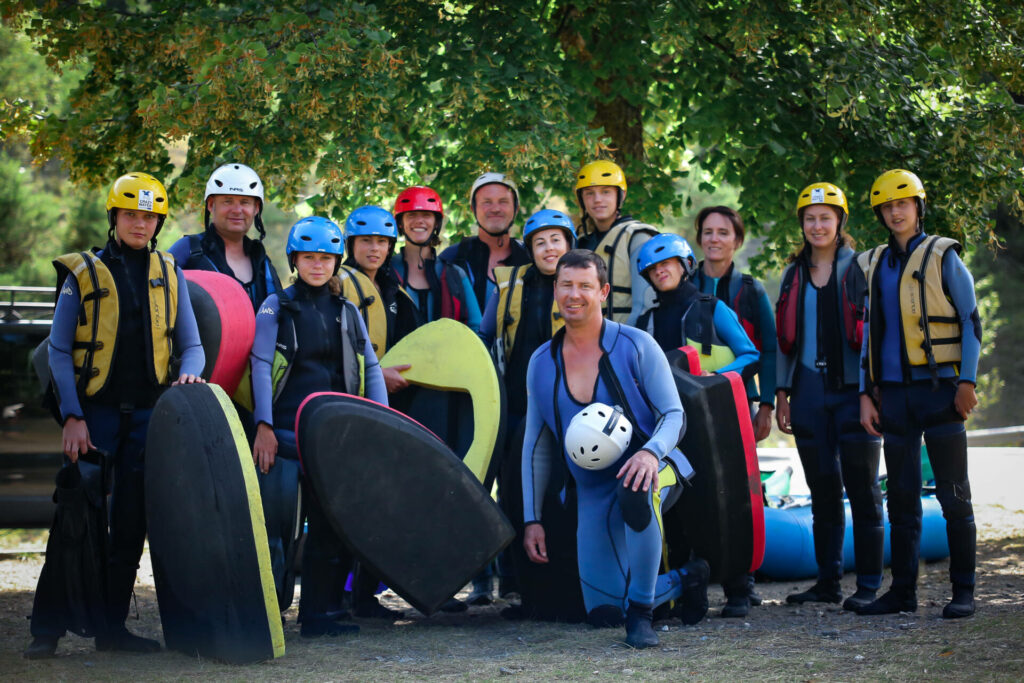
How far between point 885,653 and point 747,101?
493 cm

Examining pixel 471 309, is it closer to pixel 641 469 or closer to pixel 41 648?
pixel 641 469

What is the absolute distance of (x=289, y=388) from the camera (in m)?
4.90

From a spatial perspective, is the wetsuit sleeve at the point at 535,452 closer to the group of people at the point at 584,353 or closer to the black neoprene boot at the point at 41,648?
the group of people at the point at 584,353

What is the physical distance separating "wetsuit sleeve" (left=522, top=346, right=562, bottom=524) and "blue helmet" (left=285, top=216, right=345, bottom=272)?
1.12m

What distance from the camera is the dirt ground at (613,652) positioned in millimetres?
3932

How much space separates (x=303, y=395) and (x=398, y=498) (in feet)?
2.25

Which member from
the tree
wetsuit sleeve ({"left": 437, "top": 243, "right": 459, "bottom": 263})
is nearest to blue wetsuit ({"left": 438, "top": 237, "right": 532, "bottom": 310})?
wetsuit sleeve ({"left": 437, "top": 243, "right": 459, "bottom": 263})

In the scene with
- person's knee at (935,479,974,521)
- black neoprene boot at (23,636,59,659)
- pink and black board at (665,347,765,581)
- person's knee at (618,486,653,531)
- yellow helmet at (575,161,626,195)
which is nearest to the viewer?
black neoprene boot at (23,636,59,659)

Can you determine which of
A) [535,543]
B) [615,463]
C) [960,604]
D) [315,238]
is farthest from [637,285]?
[960,604]

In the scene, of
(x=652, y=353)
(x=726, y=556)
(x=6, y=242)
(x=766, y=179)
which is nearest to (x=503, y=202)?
(x=652, y=353)

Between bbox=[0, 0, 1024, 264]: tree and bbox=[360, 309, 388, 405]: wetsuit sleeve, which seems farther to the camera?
bbox=[0, 0, 1024, 264]: tree

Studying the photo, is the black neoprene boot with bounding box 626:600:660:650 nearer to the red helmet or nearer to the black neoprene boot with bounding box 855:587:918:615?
the black neoprene boot with bounding box 855:587:918:615

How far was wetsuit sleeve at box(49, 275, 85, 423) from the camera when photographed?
4.42 meters

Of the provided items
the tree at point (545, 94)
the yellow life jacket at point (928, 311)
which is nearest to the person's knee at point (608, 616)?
the yellow life jacket at point (928, 311)
